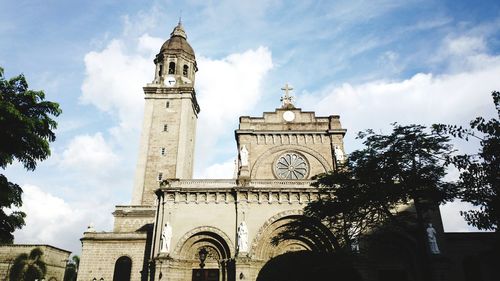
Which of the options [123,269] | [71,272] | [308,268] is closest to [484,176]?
[308,268]

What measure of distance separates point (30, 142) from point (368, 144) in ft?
51.8

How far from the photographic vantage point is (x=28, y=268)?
31953 millimetres

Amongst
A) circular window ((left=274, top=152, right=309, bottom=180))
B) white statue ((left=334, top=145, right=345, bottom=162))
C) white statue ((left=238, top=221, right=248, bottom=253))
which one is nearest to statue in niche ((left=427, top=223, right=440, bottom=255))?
white statue ((left=334, top=145, right=345, bottom=162))

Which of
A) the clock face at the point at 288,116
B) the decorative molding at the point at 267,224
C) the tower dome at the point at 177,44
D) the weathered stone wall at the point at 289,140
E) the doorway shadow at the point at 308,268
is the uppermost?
the tower dome at the point at 177,44

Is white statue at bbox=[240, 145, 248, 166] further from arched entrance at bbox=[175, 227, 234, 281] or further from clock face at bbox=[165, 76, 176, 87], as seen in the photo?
clock face at bbox=[165, 76, 176, 87]

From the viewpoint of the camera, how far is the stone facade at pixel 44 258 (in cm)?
3411

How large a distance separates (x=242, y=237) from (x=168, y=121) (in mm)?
17400

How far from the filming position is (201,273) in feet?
81.5

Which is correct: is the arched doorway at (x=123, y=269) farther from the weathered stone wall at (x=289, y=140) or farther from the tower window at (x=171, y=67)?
the tower window at (x=171, y=67)

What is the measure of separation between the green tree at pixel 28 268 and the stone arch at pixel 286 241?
21019mm

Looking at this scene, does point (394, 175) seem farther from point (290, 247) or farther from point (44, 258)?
point (44, 258)

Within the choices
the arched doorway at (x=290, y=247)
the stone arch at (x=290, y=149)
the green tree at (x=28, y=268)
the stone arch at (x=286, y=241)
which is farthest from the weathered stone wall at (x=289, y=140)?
the green tree at (x=28, y=268)

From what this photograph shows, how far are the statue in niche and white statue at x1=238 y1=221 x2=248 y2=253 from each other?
1219 cm

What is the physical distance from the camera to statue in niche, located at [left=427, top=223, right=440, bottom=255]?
76.9ft
